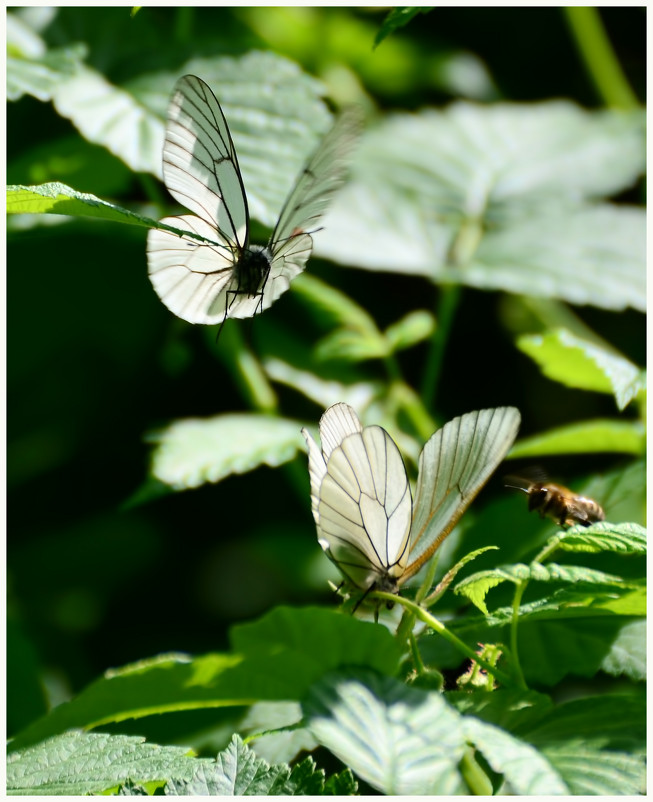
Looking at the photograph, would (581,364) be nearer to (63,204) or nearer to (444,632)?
(444,632)

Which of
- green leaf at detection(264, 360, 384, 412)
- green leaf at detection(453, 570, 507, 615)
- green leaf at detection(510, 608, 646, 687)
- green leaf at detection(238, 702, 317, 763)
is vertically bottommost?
green leaf at detection(238, 702, 317, 763)

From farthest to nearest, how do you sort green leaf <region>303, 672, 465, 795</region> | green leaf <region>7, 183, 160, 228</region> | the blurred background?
1. the blurred background
2. green leaf <region>7, 183, 160, 228</region>
3. green leaf <region>303, 672, 465, 795</region>

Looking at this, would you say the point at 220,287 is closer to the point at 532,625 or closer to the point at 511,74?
the point at 532,625

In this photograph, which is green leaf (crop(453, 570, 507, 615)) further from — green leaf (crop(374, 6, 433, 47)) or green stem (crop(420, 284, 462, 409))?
green stem (crop(420, 284, 462, 409))

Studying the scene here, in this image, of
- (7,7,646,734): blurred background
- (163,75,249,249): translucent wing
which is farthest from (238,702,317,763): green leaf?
(7,7,646,734): blurred background

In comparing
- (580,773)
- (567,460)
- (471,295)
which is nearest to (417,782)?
(580,773)
